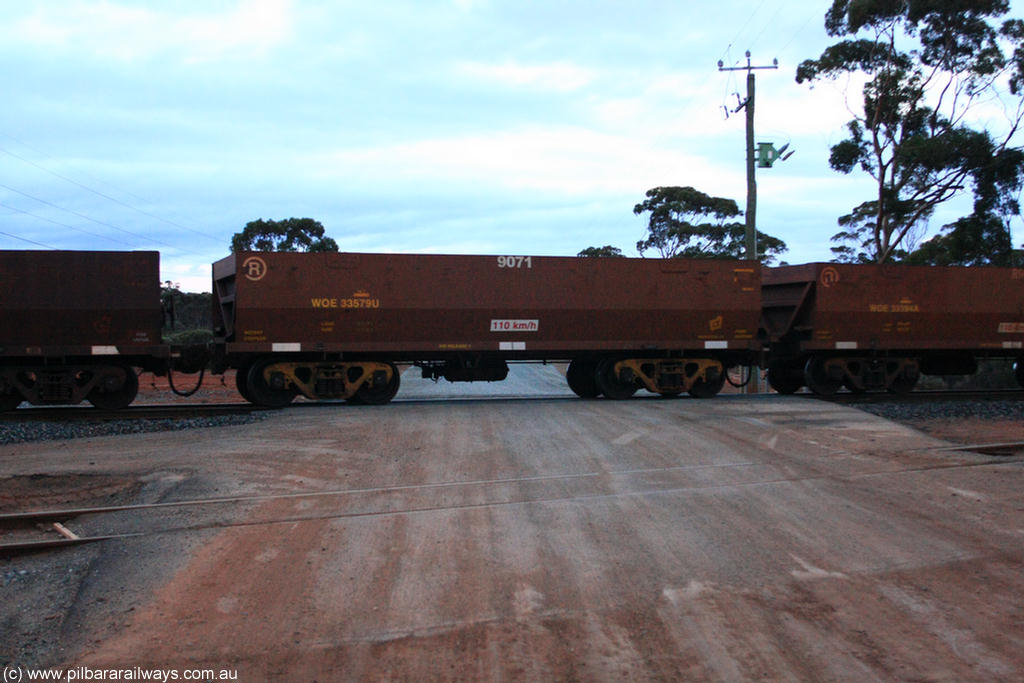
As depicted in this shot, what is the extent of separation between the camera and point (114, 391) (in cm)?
1445

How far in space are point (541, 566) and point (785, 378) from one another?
47.5 ft

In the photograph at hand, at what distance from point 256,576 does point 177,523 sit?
154 cm

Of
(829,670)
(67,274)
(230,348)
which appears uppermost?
(67,274)

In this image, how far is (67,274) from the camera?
46.1 feet

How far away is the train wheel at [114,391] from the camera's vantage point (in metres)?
14.3

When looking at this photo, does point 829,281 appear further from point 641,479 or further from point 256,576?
point 256,576

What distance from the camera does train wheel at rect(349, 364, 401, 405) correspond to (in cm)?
1554

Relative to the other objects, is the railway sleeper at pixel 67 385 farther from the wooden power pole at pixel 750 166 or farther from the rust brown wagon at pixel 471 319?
the wooden power pole at pixel 750 166

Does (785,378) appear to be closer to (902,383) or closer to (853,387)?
(853,387)

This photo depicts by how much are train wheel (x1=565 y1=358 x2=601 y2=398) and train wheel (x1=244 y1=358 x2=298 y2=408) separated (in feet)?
19.4

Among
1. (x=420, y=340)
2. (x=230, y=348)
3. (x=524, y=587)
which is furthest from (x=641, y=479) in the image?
(x=230, y=348)

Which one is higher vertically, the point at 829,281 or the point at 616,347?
the point at 829,281

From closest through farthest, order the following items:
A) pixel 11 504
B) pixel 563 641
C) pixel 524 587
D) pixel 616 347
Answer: pixel 563 641 → pixel 524 587 → pixel 11 504 → pixel 616 347

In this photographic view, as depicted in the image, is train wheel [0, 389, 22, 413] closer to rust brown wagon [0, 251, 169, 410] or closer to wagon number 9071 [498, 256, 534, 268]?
rust brown wagon [0, 251, 169, 410]
